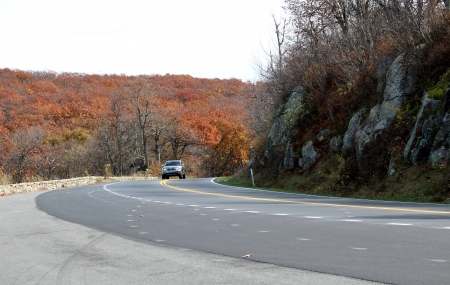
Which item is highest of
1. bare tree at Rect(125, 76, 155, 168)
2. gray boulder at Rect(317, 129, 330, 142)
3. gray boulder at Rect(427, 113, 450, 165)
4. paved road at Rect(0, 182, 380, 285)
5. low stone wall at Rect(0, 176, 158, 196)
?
bare tree at Rect(125, 76, 155, 168)

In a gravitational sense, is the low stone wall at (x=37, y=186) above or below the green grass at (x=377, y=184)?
above

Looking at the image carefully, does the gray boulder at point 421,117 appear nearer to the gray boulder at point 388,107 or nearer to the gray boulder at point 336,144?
the gray boulder at point 388,107

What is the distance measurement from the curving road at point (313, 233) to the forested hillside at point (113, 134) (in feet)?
150

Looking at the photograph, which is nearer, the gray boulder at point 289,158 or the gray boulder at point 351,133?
the gray boulder at point 351,133

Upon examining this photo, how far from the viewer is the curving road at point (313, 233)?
720 centimetres

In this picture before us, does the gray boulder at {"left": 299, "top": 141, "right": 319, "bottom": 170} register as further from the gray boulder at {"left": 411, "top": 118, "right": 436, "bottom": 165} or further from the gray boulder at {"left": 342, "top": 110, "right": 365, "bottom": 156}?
the gray boulder at {"left": 411, "top": 118, "right": 436, "bottom": 165}

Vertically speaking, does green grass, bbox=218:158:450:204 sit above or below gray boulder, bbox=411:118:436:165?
below

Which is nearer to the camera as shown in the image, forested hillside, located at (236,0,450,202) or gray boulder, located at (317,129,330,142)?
forested hillside, located at (236,0,450,202)

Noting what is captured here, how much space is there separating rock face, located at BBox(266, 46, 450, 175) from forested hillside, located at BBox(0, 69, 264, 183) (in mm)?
31136

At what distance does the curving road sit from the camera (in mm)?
7199

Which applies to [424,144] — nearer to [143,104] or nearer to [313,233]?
[313,233]

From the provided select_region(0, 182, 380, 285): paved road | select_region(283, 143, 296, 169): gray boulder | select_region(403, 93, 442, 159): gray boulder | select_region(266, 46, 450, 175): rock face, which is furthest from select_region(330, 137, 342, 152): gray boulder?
select_region(0, 182, 380, 285): paved road

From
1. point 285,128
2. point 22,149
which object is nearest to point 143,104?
point 22,149

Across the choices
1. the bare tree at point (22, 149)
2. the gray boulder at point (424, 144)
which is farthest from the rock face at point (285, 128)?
the bare tree at point (22, 149)
